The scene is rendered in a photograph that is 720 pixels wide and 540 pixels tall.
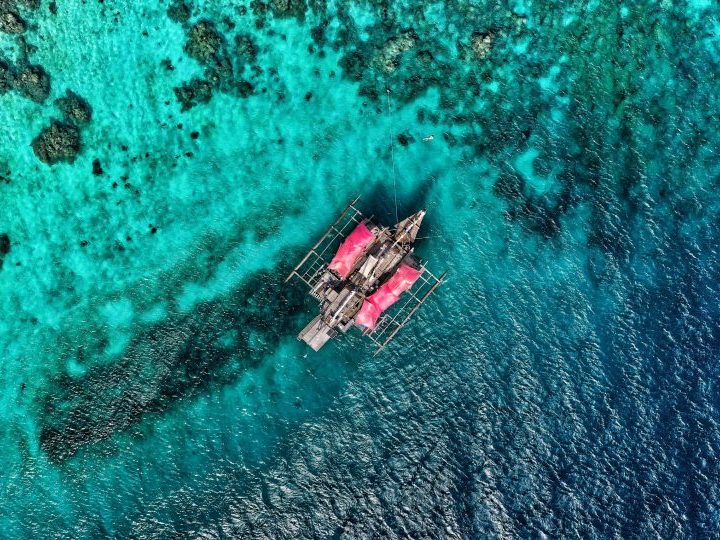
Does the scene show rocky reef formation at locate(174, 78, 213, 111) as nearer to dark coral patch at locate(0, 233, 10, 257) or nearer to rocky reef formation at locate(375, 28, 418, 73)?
rocky reef formation at locate(375, 28, 418, 73)

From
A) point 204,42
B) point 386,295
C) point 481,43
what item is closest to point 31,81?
point 204,42

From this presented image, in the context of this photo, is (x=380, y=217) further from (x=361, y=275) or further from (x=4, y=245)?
(x=4, y=245)

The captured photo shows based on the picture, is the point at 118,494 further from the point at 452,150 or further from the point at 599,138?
the point at 599,138

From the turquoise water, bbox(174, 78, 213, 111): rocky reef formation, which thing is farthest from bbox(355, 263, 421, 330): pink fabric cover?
bbox(174, 78, 213, 111): rocky reef formation

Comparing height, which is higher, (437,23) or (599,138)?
(599,138)

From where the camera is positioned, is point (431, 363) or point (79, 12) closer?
point (79, 12)

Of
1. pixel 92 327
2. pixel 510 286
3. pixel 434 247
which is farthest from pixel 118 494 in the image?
pixel 510 286

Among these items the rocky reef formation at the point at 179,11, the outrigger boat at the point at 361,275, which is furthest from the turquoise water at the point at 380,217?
the outrigger boat at the point at 361,275

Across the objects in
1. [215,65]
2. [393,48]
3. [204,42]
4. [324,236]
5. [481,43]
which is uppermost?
[481,43]
